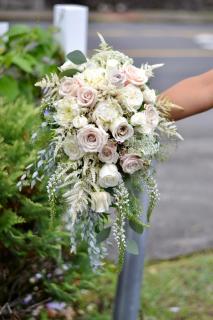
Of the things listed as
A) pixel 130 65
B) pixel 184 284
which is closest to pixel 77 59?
pixel 130 65

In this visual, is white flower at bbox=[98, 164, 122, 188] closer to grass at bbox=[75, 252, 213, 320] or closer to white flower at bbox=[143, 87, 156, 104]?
white flower at bbox=[143, 87, 156, 104]

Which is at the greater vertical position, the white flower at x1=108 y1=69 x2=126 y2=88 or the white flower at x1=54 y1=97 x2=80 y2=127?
the white flower at x1=108 y1=69 x2=126 y2=88

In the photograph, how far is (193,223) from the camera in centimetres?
592

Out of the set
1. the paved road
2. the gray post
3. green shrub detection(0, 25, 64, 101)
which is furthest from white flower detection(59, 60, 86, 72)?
the paved road

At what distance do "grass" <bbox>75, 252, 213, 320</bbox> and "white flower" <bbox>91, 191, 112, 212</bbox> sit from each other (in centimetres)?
150

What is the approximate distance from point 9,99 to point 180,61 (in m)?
9.81

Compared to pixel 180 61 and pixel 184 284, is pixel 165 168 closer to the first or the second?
pixel 184 284

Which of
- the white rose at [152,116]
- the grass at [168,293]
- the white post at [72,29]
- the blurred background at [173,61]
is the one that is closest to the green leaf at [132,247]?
the white rose at [152,116]

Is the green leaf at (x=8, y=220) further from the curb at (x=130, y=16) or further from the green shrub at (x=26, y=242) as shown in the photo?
the curb at (x=130, y=16)

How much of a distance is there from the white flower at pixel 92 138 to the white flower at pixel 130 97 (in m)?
0.16

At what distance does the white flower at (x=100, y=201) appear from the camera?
9.48 ft

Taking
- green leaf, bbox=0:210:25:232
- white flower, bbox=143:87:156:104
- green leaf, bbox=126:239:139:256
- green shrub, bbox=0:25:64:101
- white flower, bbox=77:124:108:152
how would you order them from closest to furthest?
white flower, bbox=77:124:108:152 → white flower, bbox=143:87:156:104 → green leaf, bbox=126:239:139:256 → green leaf, bbox=0:210:25:232 → green shrub, bbox=0:25:64:101

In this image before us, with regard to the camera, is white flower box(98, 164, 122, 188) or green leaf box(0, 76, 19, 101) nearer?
white flower box(98, 164, 122, 188)

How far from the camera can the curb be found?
20.6 metres
